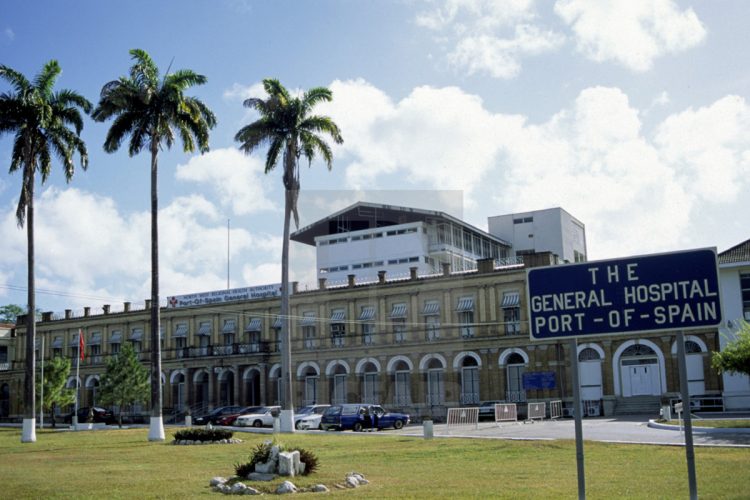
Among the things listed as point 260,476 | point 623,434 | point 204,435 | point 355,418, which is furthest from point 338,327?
point 260,476

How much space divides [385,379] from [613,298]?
49.1 metres

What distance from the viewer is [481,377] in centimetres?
5438

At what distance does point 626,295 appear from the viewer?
10211 mm

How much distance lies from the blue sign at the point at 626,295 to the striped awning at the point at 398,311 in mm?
47574

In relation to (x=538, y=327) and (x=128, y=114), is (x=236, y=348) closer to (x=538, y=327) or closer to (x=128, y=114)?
(x=128, y=114)

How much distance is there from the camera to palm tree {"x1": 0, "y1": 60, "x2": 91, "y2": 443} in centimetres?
3778

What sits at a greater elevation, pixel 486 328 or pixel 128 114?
pixel 128 114

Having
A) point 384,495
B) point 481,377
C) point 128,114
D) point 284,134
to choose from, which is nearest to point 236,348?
point 481,377

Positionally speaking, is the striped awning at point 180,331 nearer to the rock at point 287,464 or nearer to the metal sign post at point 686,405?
the rock at point 287,464

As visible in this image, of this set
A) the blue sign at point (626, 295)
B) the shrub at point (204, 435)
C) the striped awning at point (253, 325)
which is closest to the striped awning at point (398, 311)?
the striped awning at point (253, 325)

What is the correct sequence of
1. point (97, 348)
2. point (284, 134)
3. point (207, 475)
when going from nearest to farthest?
point (207, 475)
point (284, 134)
point (97, 348)

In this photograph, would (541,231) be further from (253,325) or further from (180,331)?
(180,331)

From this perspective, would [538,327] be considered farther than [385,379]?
No

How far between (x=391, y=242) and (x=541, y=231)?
16551 mm
